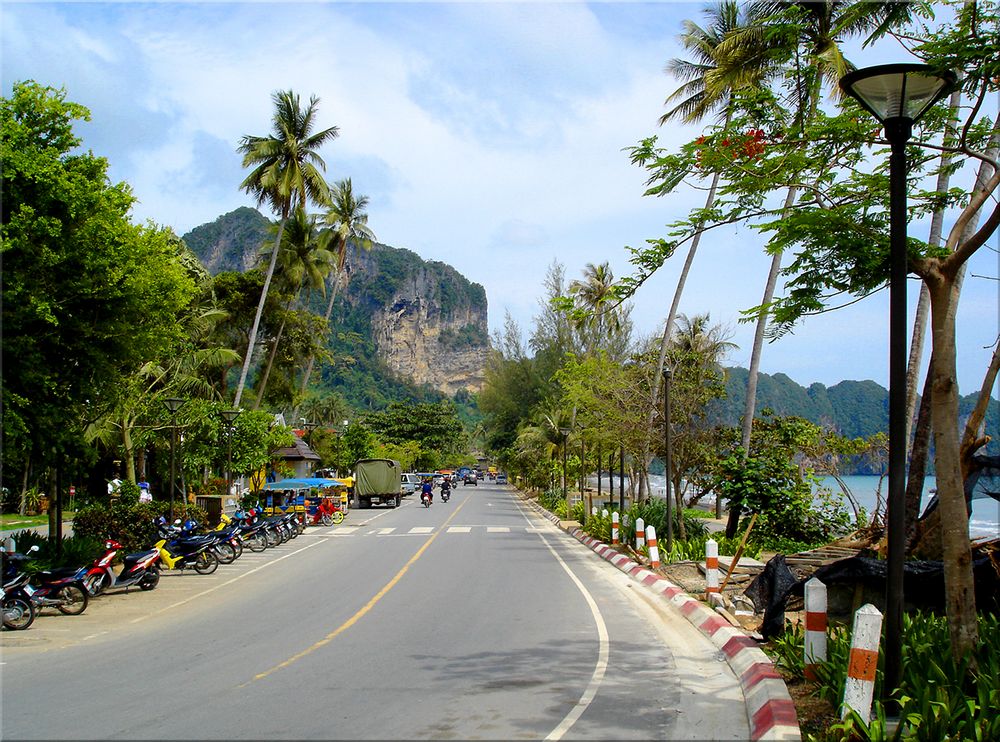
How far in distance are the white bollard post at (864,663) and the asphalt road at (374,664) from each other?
1.07 meters

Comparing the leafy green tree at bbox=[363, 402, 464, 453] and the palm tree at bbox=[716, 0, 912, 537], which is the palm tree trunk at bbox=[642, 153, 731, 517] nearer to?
the palm tree at bbox=[716, 0, 912, 537]

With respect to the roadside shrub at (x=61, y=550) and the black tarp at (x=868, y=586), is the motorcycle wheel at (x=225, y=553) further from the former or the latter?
the black tarp at (x=868, y=586)

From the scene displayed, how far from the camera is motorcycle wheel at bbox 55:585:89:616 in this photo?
13.5m

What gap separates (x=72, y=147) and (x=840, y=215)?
11.8 metres

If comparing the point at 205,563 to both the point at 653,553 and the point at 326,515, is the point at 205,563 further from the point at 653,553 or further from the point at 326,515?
the point at 326,515

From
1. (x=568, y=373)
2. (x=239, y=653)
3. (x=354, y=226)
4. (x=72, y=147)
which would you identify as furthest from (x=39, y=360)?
(x=354, y=226)

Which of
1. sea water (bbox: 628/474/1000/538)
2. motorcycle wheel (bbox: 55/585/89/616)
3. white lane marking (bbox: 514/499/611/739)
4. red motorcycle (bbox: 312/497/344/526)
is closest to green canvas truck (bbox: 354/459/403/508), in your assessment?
red motorcycle (bbox: 312/497/344/526)

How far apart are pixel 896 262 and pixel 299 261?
43.0m

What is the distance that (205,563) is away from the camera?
19156 millimetres

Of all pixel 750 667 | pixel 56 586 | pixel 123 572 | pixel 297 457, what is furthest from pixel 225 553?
pixel 297 457

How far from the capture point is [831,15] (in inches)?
684

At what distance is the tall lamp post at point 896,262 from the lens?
6492 mm

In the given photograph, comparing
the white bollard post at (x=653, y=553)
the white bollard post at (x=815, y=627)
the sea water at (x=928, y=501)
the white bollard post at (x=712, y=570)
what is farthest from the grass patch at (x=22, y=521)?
the white bollard post at (x=815, y=627)

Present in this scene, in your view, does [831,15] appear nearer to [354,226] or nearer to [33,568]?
[33,568]
